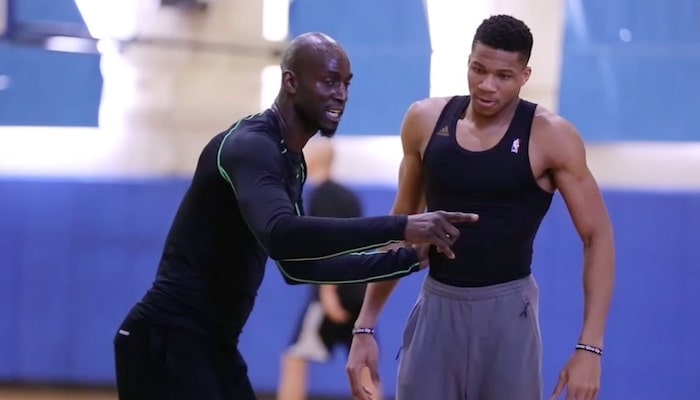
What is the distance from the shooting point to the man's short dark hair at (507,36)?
283cm

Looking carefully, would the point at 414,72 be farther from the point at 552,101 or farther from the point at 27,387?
the point at 27,387

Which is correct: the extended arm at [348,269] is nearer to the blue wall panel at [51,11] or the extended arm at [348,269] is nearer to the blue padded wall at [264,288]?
the blue padded wall at [264,288]

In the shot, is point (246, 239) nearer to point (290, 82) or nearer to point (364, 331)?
point (290, 82)

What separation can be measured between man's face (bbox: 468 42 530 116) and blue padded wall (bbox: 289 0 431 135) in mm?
3262

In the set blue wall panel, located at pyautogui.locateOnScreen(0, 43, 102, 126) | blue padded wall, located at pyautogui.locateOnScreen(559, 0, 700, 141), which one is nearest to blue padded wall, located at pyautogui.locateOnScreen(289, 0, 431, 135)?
blue padded wall, located at pyautogui.locateOnScreen(559, 0, 700, 141)

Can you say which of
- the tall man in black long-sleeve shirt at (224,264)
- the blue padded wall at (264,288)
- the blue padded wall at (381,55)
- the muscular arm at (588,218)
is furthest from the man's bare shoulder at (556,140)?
the blue padded wall at (381,55)

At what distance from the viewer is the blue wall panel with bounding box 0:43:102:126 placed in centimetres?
652

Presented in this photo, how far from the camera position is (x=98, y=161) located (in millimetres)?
6629

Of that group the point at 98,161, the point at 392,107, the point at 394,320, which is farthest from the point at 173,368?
the point at 98,161

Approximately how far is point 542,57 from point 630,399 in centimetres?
191

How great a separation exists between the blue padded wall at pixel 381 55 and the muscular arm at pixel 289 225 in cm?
373

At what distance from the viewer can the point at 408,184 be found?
309 cm

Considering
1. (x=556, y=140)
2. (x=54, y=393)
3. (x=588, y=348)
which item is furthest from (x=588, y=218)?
(x=54, y=393)

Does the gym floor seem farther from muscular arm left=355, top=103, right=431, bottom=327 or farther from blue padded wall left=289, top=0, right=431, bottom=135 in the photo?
muscular arm left=355, top=103, right=431, bottom=327
